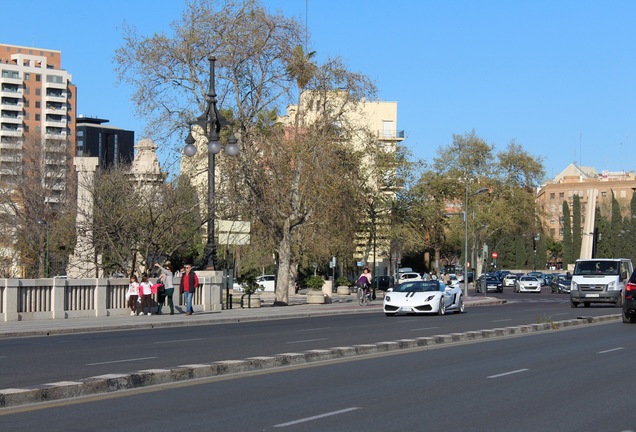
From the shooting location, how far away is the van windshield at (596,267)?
4388 cm

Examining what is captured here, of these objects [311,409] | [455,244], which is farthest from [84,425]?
[455,244]

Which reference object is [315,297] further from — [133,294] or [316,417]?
[316,417]

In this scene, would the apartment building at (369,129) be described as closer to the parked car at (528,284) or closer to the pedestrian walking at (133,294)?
the parked car at (528,284)

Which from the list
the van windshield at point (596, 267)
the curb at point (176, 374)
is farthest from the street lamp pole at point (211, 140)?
the van windshield at point (596, 267)

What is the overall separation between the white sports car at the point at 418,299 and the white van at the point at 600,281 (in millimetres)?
8945

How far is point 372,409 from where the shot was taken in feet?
38.9

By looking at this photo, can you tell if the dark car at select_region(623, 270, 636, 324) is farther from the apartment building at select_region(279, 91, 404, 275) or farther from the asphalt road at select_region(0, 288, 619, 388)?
the apartment building at select_region(279, 91, 404, 275)

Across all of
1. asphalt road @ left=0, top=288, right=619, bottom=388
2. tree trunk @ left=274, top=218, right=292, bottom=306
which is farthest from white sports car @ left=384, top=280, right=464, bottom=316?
tree trunk @ left=274, top=218, right=292, bottom=306

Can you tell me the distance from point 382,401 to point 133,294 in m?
24.2

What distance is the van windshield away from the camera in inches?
1727

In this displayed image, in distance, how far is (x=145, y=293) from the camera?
35.6 meters

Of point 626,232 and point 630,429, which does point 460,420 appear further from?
point 626,232

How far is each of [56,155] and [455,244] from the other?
51714mm

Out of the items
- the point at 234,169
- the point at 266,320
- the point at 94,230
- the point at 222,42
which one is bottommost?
the point at 266,320
